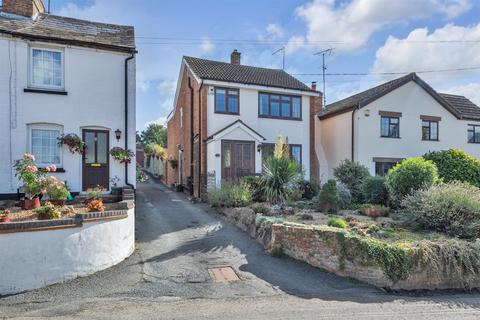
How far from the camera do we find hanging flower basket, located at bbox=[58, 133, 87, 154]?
1118 centimetres

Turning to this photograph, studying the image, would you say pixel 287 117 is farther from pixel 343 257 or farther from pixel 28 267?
pixel 28 267

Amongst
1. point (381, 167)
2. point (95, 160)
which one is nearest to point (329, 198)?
point (95, 160)

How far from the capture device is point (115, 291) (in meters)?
6.18

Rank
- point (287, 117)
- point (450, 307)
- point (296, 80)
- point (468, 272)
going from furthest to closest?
point (296, 80) < point (287, 117) < point (468, 272) < point (450, 307)

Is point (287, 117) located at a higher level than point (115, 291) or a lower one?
higher

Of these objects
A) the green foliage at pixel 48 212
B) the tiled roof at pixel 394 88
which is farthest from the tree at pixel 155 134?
the green foliage at pixel 48 212

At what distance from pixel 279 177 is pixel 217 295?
7.06 m

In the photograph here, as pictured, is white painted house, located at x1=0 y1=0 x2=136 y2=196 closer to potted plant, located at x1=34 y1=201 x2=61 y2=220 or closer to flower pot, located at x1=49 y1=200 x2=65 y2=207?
flower pot, located at x1=49 y1=200 x2=65 y2=207

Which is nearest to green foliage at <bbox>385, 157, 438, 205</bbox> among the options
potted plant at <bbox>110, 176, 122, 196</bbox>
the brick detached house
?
the brick detached house

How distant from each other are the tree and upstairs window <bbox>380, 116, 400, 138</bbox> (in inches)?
1184

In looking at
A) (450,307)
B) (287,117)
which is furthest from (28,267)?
(287,117)

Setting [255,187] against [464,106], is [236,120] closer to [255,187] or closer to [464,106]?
[255,187]

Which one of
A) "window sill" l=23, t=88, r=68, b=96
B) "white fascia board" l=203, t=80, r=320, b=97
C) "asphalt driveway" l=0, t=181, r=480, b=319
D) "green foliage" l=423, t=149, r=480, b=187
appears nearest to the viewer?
"asphalt driveway" l=0, t=181, r=480, b=319

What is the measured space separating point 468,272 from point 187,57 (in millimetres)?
16819
